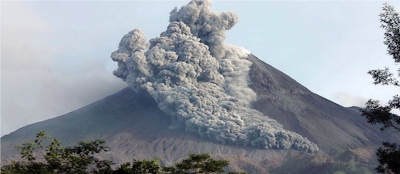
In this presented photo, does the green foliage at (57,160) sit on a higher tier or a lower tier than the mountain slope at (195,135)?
lower

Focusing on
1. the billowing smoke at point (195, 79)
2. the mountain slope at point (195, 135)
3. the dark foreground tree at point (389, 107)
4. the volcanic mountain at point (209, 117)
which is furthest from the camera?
the mountain slope at point (195, 135)

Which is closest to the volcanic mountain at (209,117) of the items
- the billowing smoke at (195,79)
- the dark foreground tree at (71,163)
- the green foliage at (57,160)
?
the billowing smoke at (195,79)

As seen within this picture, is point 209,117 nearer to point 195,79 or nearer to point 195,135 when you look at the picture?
point 195,135

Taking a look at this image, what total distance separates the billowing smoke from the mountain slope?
3750mm

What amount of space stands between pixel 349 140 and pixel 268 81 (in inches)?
1195

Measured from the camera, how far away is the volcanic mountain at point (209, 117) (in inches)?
4309

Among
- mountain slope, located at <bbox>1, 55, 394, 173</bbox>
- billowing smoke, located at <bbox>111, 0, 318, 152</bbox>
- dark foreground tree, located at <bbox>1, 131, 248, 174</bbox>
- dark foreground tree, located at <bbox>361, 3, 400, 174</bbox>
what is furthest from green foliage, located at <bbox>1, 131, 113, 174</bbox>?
billowing smoke, located at <bbox>111, 0, 318, 152</bbox>

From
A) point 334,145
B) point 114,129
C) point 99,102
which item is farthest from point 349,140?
point 99,102

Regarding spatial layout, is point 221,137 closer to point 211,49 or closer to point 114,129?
point 211,49

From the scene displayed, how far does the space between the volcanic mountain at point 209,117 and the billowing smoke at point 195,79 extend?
0.75 ft

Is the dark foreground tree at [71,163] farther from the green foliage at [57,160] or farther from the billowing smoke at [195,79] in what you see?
the billowing smoke at [195,79]

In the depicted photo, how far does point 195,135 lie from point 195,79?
1310cm

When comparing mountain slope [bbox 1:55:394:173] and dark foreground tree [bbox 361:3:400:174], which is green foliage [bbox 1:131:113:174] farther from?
mountain slope [bbox 1:55:394:173]

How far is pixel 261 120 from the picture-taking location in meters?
124
